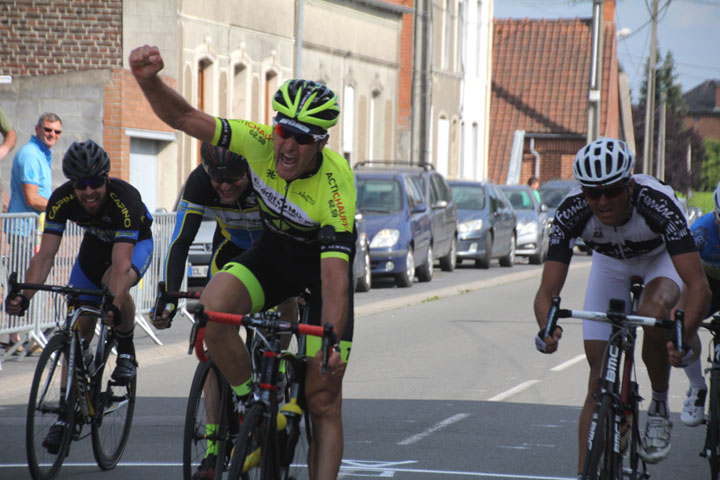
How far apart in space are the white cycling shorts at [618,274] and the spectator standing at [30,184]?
6.30 m

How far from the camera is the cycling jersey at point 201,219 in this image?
7.00 m

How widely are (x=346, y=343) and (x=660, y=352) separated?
2.12 m

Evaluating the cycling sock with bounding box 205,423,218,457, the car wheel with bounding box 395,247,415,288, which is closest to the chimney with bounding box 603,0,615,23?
the car wheel with bounding box 395,247,415,288

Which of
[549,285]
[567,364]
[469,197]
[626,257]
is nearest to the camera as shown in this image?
[549,285]

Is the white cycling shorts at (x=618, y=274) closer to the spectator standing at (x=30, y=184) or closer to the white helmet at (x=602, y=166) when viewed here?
the white helmet at (x=602, y=166)

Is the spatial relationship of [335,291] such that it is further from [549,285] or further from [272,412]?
[549,285]

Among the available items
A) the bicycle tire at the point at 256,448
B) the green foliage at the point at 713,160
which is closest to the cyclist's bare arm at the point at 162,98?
the bicycle tire at the point at 256,448

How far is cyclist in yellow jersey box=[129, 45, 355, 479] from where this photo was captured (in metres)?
5.31

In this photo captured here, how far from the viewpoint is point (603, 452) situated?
584 centimetres

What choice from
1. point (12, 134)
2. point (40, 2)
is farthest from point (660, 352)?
point (40, 2)

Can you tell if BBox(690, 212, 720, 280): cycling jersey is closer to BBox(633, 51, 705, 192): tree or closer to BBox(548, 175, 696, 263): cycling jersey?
BBox(548, 175, 696, 263): cycling jersey

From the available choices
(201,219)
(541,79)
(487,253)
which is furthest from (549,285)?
(541,79)

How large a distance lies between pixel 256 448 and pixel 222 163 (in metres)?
2.17

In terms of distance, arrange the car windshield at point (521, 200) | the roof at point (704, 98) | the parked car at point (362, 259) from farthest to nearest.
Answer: the roof at point (704, 98) → the car windshield at point (521, 200) → the parked car at point (362, 259)
